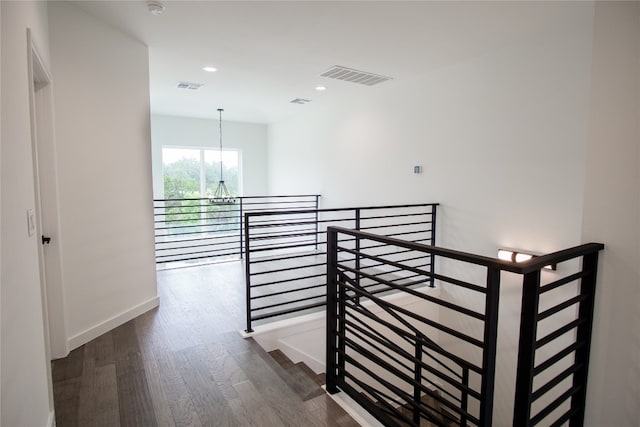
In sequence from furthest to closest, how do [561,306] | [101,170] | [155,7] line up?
1. [101,170]
2. [155,7]
3. [561,306]

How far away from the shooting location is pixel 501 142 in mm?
3535

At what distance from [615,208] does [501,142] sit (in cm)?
209

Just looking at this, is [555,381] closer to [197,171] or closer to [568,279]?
[568,279]

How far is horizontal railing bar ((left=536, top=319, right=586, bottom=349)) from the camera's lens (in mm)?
1447

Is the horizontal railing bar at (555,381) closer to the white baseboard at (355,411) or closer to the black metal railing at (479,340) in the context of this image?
the black metal railing at (479,340)

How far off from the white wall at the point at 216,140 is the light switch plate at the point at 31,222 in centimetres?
549

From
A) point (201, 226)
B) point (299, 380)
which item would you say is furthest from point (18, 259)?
point (201, 226)

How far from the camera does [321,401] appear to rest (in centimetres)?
217

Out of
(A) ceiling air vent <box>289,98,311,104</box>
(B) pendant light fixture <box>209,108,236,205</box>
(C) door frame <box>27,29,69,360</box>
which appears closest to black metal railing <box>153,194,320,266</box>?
(B) pendant light fixture <box>209,108,236,205</box>

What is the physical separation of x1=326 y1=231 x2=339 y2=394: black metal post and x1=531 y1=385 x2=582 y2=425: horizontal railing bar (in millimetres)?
1131

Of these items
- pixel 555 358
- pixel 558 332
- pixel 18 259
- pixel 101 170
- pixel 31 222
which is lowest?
pixel 555 358

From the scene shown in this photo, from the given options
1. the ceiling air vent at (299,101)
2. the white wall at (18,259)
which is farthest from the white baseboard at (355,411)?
the ceiling air vent at (299,101)

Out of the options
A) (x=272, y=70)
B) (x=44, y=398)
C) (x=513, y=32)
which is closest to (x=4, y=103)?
(x=44, y=398)

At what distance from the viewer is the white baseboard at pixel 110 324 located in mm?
2748
